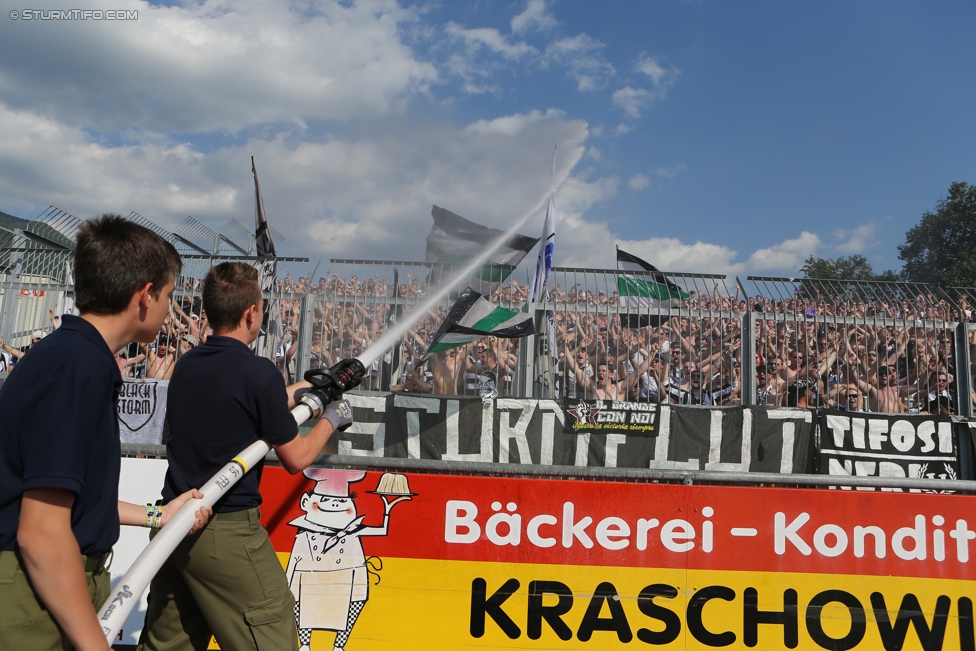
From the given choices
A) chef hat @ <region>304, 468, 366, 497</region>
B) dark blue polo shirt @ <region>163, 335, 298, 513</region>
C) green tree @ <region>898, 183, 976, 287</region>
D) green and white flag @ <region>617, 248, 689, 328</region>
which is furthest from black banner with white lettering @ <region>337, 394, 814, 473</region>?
green tree @ <region>898, 183, 976, 287</region>

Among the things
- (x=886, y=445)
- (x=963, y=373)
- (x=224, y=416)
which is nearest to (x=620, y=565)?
(x=224, y=416)

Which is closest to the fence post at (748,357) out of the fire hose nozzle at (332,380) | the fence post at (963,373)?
the fence post at (963,373)

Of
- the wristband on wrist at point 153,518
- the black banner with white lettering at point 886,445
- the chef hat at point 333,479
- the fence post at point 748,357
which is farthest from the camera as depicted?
the fence post at point 748,357

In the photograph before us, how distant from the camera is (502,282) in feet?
23.7

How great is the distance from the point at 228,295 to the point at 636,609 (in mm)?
3039

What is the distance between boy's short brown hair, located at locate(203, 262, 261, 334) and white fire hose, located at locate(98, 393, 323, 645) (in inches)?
19.6

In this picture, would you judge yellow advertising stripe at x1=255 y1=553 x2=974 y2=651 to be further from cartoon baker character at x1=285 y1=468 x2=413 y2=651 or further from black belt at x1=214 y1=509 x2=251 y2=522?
black belt at x1=214 y1=509 x2=251 y2=522

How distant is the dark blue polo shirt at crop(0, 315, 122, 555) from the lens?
158cm

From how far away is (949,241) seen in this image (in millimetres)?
59719

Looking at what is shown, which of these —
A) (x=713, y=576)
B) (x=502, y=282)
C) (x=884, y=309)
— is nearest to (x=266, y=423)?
(x=713, y=576)

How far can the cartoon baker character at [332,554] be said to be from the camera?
416 cm

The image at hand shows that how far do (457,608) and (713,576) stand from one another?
162 cm

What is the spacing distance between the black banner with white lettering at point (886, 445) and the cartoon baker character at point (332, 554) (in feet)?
17.1

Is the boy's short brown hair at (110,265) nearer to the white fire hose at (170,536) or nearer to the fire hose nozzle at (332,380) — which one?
the white fire hose at (170,536)
